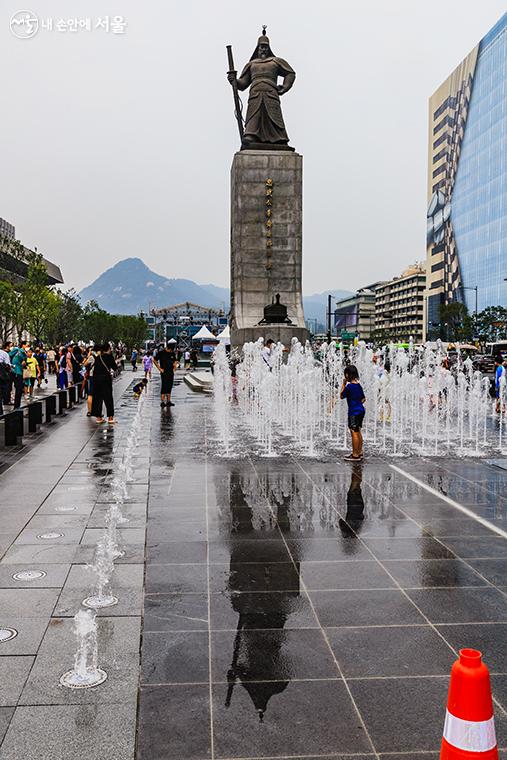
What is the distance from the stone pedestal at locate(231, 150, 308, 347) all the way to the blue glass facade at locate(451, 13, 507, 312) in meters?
57.2

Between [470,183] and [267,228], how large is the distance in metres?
A: 72.9

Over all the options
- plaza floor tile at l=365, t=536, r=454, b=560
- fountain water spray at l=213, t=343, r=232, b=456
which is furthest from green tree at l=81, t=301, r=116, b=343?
plaza floor tile at l=365, t=536, r=454, b=560

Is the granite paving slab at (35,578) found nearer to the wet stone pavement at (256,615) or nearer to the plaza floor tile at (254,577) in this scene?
the wet stone pavement at (256,615)

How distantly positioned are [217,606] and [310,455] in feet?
22.2

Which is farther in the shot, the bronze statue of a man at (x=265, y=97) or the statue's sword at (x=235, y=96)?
the statue's sword at (x=235, y=96)

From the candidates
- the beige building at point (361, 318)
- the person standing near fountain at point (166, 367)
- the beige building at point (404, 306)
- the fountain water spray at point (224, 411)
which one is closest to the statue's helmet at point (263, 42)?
the fountain water spray at point (224, 411)

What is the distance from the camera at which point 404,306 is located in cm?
13725

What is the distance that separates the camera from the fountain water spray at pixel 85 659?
3969 mm

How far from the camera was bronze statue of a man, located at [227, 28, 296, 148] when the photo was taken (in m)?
31.1

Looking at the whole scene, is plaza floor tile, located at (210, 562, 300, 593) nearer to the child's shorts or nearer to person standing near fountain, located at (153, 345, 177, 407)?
the child's shorts

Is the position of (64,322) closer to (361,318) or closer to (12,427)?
(12,427)

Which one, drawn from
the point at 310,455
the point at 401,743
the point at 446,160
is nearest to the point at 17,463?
the point at 310,455

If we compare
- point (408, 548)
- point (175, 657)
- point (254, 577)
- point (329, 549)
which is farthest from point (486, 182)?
point (175, 657)

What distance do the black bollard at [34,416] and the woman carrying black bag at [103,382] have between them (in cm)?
127
